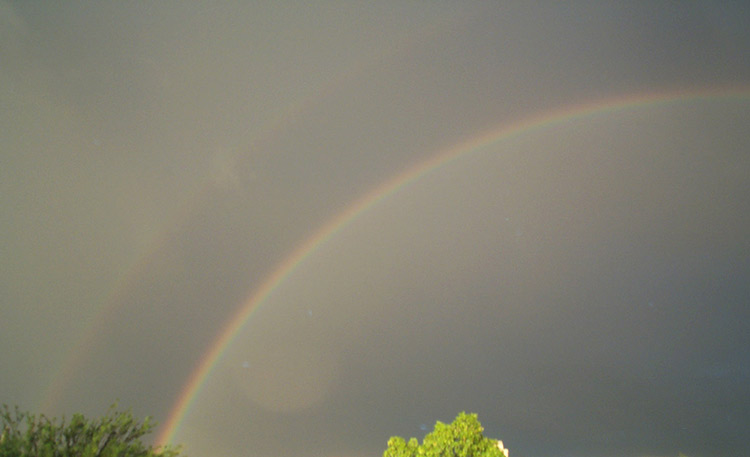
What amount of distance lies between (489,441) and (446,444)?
268 cm

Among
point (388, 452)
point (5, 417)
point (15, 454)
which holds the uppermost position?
point (388, 452)

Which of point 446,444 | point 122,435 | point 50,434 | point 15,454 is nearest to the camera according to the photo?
point 15,454

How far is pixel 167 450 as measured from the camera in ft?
62.1

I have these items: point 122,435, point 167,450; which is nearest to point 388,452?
point 167,450

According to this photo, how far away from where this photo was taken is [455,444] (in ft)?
83.1

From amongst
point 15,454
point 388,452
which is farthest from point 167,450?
point 388,452

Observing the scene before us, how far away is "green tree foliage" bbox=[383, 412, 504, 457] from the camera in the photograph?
81.9 feet

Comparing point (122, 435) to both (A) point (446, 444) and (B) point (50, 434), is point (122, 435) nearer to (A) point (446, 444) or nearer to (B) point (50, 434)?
(B) point (50, 434)

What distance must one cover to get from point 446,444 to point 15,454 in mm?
19772

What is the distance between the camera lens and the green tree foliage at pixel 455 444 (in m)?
25.0

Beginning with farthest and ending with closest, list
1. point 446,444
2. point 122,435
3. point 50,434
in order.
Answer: point 446,444, point 122,435, point 50,434

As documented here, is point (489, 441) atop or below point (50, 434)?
atop

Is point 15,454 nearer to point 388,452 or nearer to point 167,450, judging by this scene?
point 167,450

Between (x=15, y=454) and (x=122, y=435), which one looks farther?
(x=122, y=435)
